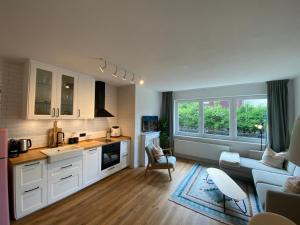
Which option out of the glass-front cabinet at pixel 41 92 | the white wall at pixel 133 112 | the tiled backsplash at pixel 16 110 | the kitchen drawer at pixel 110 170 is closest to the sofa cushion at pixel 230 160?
the white wall at pixel 133 112

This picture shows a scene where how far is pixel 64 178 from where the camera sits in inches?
93.9

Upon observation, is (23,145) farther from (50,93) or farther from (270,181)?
(270,181)

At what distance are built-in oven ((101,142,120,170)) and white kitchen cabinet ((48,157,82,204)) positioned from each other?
60 centimetres

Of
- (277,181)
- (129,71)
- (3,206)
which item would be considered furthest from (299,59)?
(3,206)

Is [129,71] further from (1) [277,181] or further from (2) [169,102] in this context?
(1) [277,181]

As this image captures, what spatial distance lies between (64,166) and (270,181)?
3.56 meters

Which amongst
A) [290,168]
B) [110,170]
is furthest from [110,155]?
[290,168]

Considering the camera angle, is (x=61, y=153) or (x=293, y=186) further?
(x=61, y=153)

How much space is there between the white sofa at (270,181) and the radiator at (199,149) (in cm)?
67

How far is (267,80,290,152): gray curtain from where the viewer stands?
10.6 ft

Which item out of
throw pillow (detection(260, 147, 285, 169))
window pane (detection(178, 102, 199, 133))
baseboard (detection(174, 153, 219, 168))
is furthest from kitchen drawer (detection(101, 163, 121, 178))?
throw pillow (detection(260, 147, 285, 169))

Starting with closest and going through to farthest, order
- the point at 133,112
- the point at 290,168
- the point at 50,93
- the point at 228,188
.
Answer: the point at 228,188 → the point at 50,93 → the point at 290,168 → the point at 133,112

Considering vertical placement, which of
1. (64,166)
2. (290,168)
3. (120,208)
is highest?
(64,166)

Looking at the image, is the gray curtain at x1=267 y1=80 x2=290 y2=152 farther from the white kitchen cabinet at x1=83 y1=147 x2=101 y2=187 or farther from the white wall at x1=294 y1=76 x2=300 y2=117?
the white kitchen cabinet at x1=83 y1=147 x2=101 y2=187
